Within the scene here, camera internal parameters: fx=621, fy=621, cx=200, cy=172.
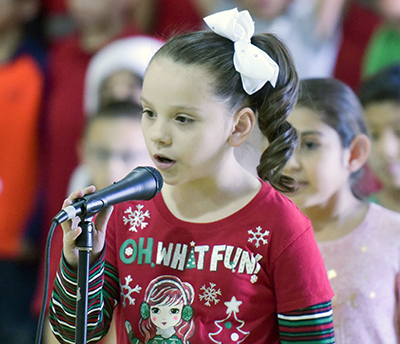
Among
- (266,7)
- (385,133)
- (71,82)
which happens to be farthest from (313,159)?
(71,82)

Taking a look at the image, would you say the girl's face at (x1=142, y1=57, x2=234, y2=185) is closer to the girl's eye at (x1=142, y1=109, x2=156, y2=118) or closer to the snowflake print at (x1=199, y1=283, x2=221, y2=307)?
the girl's eye at (x1=142, y1=109, x2=156, y2=118)

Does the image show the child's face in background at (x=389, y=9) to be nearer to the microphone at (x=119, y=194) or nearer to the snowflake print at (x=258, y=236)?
the snowflake print at (x=258, y=236)

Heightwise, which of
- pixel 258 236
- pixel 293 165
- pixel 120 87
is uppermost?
pixel 120 87

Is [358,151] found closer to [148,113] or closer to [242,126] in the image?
[242,126]

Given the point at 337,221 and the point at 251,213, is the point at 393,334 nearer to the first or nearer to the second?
the point at 337,221

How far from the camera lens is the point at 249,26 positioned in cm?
125

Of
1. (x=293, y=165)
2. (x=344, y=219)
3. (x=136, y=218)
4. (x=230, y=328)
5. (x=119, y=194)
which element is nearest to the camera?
(x=119, y=194)

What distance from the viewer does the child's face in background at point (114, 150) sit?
2566 millimetres

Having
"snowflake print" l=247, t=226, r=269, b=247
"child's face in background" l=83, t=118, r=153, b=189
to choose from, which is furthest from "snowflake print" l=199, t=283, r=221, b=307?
"child's face in background" l=83, t=118, r=153, b=189

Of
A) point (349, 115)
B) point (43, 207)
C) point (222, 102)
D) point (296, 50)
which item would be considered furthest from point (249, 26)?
point (43, 207)

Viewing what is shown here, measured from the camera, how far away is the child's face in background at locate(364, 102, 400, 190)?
238cm

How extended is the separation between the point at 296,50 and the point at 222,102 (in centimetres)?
171

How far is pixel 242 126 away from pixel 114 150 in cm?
141

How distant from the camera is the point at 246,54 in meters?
1.20
